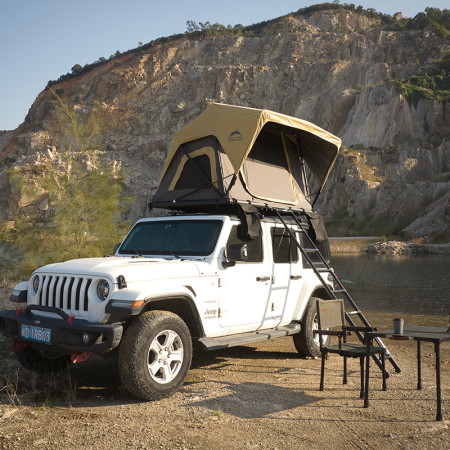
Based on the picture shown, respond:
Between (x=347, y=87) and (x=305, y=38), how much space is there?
1810 cm

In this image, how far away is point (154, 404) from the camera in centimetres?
531

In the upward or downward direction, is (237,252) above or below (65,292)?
above

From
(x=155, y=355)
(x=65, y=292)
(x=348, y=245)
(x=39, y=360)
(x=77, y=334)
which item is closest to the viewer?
(x=77, y=334)

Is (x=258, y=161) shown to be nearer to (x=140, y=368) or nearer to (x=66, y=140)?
(x=140, y=368)

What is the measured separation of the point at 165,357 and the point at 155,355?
4.4 inches

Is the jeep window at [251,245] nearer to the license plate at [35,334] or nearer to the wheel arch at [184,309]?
the wheel arch at [184,309]

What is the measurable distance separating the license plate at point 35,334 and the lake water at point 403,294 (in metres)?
8.58

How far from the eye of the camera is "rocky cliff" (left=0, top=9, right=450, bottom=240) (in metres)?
57.6

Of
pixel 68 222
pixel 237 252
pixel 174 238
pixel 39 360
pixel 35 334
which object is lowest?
pixel 39 360

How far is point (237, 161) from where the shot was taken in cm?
741

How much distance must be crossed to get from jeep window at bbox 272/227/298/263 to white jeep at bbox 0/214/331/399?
17 mm

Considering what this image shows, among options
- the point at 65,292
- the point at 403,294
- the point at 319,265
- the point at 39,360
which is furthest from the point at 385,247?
the point at 65,292

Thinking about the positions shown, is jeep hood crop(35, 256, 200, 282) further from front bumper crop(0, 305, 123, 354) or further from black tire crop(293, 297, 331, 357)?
black tire crop(293, 297, 331, 357)

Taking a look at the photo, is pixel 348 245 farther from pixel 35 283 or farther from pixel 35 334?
pixel 35 334
